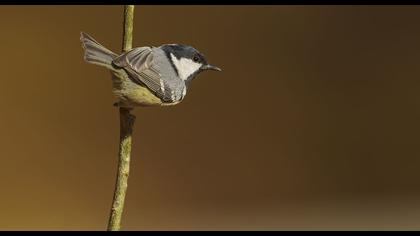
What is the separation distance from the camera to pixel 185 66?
82.0 inches

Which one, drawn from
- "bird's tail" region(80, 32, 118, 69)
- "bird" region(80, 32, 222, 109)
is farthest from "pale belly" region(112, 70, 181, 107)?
"bird's tail" region(80, 32, 118, 69)

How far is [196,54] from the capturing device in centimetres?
211

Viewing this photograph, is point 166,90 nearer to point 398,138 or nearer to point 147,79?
point 147,79

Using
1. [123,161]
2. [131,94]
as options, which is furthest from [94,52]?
[123,161]

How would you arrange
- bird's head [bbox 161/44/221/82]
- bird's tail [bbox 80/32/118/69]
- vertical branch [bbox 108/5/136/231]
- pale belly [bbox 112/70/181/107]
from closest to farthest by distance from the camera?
1. vertical branch [bbox 108/5/136/231]
2. bird's tail [bbox 80/32/118/69]
3. pale belly [bbox 112/70/181/107]
4. bird's head [bbox 161/44/221/82]

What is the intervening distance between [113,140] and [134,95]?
6.77 ft

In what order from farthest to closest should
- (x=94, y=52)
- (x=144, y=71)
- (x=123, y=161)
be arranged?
(x=144, y=71) < (x=94, y=52) < (x=123, y=161)

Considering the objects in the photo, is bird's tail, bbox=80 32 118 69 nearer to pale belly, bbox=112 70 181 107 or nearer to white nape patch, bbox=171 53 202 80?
pale belly, bbox=112 70 181 107

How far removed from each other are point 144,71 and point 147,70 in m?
0.02

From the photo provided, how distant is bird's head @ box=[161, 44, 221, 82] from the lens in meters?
2.01

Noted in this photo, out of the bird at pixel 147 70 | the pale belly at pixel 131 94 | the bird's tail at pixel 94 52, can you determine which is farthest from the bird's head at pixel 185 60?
the bird's tail at pixel 94 52

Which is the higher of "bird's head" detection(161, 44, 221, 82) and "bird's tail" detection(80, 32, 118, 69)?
"bird's head" detection(161, 44, 221, 82)

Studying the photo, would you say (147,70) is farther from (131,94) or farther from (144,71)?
(131,94)

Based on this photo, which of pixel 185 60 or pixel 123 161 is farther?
pixel 185 60
